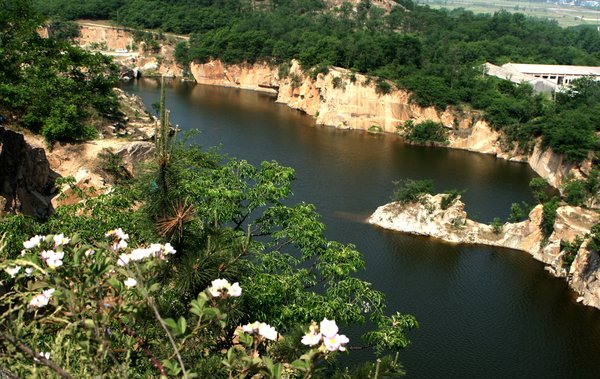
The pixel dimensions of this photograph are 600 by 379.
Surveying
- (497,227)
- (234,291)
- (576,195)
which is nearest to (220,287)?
(234,291)

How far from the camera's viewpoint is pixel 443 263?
78.6 ft

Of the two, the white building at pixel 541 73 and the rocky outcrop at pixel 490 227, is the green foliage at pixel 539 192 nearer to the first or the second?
the rocky outcrop at pixel 490 227

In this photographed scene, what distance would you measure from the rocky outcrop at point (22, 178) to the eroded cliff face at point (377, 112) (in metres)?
29.1

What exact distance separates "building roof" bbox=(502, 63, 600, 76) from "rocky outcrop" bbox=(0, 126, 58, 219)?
4927 cm

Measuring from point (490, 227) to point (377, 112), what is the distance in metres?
21.2

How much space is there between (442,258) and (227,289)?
69.1 ft

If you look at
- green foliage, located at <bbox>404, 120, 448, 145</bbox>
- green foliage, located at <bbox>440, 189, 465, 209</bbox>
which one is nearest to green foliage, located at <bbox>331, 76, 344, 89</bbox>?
green foliage, located at <bbox>404, 120, 448, 145</bbox>

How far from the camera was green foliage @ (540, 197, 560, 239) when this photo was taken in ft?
83.6

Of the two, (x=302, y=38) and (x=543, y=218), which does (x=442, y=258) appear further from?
(x=302, y=38)

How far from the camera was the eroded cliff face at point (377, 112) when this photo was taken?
39.4m

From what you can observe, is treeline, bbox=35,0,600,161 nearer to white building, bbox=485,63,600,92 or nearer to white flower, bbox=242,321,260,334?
white building, bbox=485,63,600,92

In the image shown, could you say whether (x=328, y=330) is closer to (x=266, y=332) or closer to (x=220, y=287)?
(x=266, y=332)

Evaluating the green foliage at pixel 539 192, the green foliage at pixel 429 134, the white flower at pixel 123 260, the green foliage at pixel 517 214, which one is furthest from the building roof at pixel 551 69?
the white flower at pixel 123 260

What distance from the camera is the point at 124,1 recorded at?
72.5 metres
